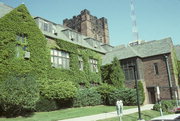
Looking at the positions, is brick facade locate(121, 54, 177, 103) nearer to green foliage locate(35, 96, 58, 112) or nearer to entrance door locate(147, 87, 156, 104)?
entrance door locate(147, 87, 156, 104)

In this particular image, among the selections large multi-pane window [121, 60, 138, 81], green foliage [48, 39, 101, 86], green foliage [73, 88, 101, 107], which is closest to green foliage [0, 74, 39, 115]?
green foliage [48, 39, 101, 86]

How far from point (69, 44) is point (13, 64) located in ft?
32.9

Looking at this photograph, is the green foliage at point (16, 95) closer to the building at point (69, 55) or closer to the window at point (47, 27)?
the building at point (69, 55)

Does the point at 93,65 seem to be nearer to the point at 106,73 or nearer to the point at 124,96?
the point at 106,73

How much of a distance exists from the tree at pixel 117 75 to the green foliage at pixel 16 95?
14870mm

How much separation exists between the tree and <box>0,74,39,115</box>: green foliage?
1487cm

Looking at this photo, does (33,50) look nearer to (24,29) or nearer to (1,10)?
(24,29)

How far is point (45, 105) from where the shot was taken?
19.3 m

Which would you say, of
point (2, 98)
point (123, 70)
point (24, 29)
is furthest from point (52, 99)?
point (123, 70)

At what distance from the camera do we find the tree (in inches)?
1100

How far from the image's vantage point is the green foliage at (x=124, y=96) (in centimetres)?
2489

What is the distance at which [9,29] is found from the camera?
19219 mm

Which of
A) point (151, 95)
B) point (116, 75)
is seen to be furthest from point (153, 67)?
point (116, 75)

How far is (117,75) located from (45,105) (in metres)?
13.3
